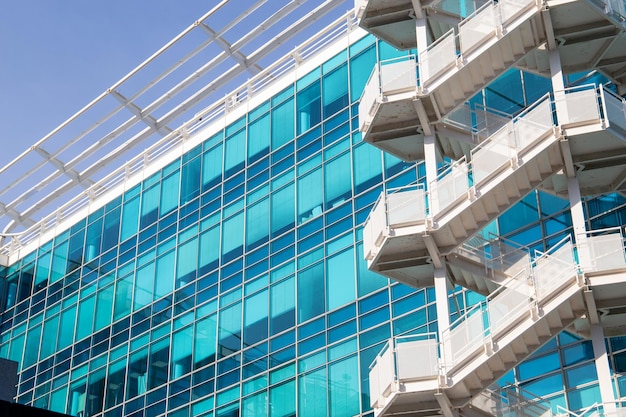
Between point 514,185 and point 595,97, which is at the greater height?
point 595,97

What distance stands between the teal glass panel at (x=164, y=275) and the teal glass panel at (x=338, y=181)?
9073 mm

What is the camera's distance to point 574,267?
22.0m

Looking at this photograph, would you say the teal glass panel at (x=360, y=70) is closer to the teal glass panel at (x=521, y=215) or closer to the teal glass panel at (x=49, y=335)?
the teal glass panel at (x=521, y=215)

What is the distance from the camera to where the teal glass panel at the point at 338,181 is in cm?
3776

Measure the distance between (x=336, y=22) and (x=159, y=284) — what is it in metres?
12.7

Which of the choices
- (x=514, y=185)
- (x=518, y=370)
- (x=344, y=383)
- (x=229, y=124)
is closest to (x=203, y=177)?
(x=229, y=124)

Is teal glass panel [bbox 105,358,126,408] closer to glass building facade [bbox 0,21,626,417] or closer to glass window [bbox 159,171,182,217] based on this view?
glass building facade [bbox 0,21,626,417]

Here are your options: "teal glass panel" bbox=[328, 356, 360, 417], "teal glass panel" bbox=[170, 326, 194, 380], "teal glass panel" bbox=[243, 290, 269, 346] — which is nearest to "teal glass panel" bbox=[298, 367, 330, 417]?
"teal glass panel" bbox=[328, 356, 360, 417]

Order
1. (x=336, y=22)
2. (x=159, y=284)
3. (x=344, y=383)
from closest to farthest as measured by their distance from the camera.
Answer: (x=344, y=383), (x=336, y=22), (x=159, y=284)

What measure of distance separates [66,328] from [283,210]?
14.2 meters

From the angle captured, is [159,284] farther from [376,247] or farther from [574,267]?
[574,267]

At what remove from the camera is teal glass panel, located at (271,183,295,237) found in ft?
131

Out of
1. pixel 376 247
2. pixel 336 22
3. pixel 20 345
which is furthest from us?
pixel 20 345

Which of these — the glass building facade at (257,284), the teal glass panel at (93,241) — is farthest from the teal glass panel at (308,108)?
the teal glass panel at (93,241)
